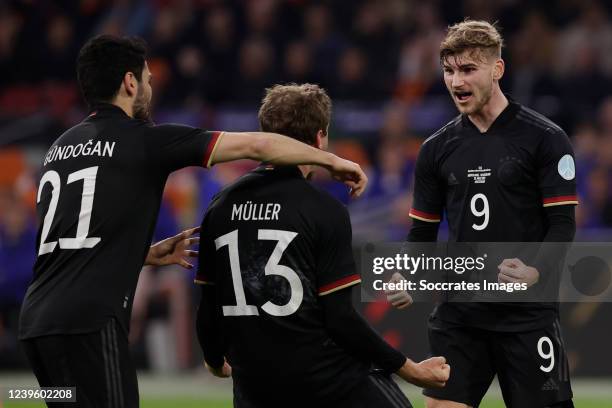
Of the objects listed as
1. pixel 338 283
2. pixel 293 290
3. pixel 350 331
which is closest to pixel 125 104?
pixel 293 290

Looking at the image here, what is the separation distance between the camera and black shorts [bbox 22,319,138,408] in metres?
4.42

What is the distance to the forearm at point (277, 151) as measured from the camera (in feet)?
14.5

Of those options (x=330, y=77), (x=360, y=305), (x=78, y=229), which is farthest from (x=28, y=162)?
(x=78, y=229)

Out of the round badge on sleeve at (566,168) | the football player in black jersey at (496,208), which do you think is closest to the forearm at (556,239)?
the football player in black jersey at (496,208)

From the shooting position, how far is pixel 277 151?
14.5 ft

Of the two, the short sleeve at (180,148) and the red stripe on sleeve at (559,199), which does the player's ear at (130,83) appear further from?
the red stripe on sleeve at (559,199)

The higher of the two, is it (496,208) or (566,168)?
(566,168)

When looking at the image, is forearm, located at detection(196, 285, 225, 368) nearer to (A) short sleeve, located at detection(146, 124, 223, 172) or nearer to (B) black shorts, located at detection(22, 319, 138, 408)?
(B) black shorts, located at detection(22, 319, 138, 408)

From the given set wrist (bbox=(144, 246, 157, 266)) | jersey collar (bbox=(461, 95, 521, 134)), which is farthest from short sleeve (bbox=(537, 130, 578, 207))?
wrist (bbox=(144, 246, 157, 266))

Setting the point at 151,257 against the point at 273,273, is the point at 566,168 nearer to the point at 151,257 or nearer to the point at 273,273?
the point at 273,273

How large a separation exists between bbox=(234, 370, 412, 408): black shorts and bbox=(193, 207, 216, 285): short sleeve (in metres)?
0.53

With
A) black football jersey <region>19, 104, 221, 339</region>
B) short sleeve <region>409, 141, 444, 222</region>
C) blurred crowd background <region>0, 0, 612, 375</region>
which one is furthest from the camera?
blurred crowd background <region>0, 0, 612, 375</region>

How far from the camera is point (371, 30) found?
42.3ft

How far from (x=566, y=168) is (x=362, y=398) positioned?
1.62 meters
